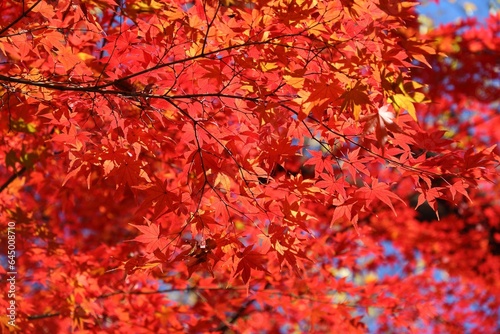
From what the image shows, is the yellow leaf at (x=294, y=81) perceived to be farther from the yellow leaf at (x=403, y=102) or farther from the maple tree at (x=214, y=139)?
the yellow leaf at (x=403, y=102)

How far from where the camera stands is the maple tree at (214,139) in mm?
2016

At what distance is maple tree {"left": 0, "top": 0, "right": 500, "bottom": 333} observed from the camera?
79.4 inches

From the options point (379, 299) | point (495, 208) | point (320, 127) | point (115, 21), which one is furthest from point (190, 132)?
point (495, 208)

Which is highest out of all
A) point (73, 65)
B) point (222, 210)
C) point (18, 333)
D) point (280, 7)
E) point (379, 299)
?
point (280, 7)

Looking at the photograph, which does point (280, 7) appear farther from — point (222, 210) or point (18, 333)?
point (18, 333)

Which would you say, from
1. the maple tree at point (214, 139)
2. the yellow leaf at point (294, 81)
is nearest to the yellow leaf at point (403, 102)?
the maple tree at point (214, 139)

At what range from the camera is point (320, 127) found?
2.21 metres

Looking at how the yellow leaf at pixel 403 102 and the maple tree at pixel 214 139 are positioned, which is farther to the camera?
the maple tree at pixel 214 139

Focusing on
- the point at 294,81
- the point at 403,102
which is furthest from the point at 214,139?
the point at 403,102

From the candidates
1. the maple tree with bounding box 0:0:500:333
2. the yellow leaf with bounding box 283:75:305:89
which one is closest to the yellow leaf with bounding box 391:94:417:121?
the maple tree with bounding box 0:0:500:333

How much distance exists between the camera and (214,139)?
2191 mm

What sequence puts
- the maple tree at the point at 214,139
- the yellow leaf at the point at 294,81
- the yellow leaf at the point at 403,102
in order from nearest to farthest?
1. the yellow leaf at the point at 403,102
2. the yellow leaf at the point at 294,81
3. the maple tree at the point at 214,139

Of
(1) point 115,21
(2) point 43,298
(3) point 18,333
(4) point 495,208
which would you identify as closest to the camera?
(3) point 18,333

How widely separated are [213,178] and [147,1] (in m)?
0.85
